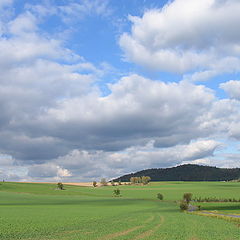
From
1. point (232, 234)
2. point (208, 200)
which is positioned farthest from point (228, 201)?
point (232, 234)

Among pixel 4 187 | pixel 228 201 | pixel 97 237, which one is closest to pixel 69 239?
pixel 97 237

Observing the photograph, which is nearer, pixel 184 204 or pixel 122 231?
pixel 122 231

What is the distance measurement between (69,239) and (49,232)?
21.8ft

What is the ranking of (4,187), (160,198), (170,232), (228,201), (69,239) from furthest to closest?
(4,187) < (160,198) < (228,201) < (170,232) < (69,239)

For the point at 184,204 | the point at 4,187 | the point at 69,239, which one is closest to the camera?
the point at 69,239

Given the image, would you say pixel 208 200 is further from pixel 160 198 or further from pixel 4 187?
pixel 4 187

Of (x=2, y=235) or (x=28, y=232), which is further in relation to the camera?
(x=28, y=232)

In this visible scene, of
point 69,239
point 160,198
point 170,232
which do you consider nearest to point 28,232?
point 69,239

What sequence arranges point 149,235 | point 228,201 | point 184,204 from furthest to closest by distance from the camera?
point 228,201 → point 184,204 → point 149,235

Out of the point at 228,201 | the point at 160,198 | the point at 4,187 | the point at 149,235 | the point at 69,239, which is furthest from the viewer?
the point at 4,187

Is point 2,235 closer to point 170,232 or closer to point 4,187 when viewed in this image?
point 170,232

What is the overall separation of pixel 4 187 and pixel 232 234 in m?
164

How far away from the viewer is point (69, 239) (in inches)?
1511

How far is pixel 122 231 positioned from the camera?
151 feet
